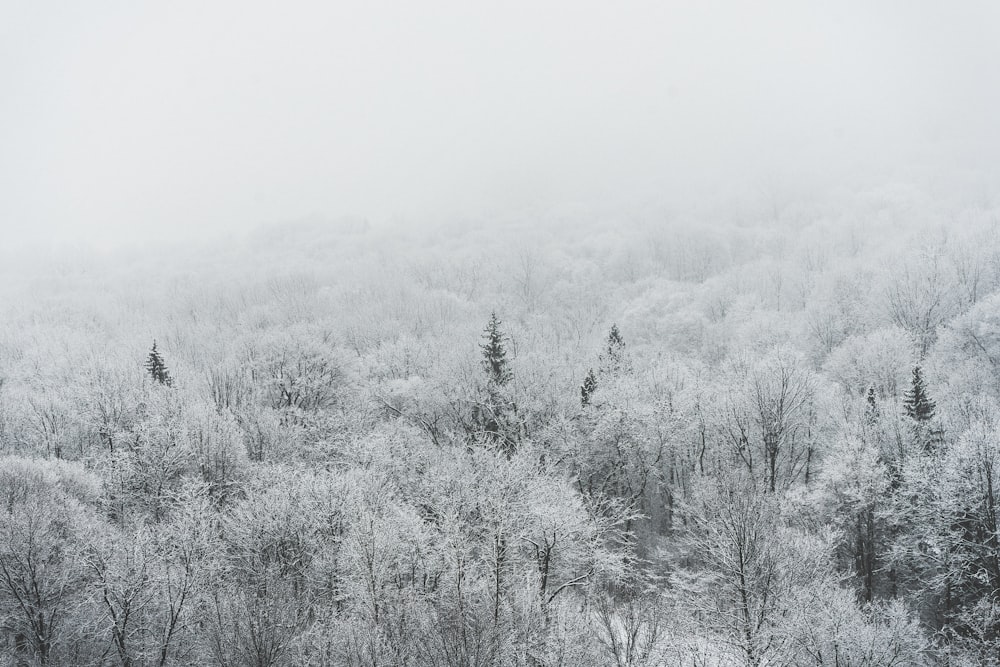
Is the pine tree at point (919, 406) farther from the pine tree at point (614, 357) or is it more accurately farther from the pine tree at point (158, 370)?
the pine tree at point (158, 370)

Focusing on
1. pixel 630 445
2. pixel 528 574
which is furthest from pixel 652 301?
pixel 528 574

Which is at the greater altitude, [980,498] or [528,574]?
[980,498]

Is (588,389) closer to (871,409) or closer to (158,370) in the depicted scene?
(871,409)

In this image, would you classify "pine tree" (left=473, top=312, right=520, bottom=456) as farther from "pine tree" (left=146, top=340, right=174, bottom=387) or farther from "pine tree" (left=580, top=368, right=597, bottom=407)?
"pine tree" (left=146, top=340, right=174, bottom=387)

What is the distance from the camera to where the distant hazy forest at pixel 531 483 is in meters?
20.1

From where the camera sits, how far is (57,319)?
7875 cm

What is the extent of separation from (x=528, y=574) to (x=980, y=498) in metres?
21.0

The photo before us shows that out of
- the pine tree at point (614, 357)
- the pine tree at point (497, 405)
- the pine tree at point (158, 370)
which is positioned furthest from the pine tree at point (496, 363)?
the pine tree at point (158, 370)

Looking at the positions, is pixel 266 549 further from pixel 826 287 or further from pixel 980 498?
pixel 826 287

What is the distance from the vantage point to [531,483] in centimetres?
2844

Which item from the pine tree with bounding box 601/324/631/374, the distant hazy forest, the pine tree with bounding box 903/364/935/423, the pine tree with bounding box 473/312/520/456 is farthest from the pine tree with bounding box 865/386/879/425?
the pine tree with bounding box 473/312/520/456

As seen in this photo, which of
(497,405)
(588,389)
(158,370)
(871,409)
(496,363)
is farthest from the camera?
(496,363)

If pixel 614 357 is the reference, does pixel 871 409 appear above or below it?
below

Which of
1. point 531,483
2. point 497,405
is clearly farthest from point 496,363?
point 531,483
